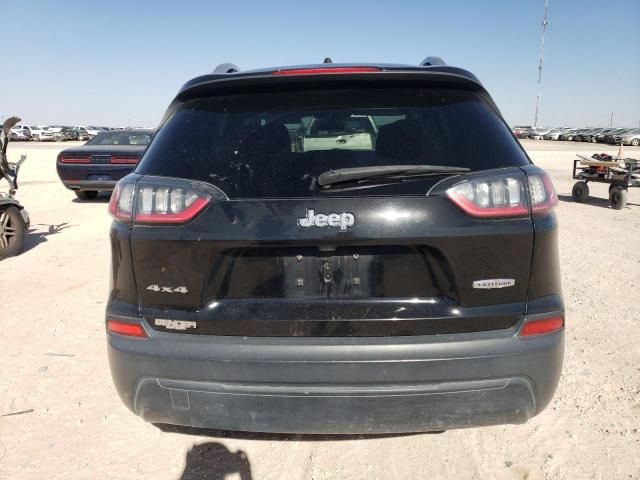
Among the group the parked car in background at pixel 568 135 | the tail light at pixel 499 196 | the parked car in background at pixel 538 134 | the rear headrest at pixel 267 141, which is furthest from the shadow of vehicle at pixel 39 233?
the parked car in background at pixel 538 134

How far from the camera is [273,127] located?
214cm

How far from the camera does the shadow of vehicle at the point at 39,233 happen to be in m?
7.61

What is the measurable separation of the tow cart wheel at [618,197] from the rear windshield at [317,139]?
10.4m

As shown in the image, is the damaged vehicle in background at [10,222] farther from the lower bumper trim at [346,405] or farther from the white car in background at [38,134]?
the white car in background at [38,134]

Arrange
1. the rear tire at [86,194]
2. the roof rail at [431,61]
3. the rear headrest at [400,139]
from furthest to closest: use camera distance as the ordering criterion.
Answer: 1. the rear tire at [86,194]
2. the roof rail at [431,61]
3. the rear headrest at [400,139]

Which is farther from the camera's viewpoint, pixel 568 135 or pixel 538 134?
pixel 538 134

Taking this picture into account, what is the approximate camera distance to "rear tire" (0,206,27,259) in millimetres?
6801

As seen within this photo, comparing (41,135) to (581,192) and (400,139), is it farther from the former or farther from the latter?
(400,139)

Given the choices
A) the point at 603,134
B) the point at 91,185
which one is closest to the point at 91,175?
the point at 91,185

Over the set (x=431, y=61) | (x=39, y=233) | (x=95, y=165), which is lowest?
(x=39, y=233)

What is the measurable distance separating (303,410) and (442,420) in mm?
571

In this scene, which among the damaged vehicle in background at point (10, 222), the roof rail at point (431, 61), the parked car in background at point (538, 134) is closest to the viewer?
the roof rail at point (431, 61)

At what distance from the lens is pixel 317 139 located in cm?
223

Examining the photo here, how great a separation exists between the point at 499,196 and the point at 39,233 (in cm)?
844
